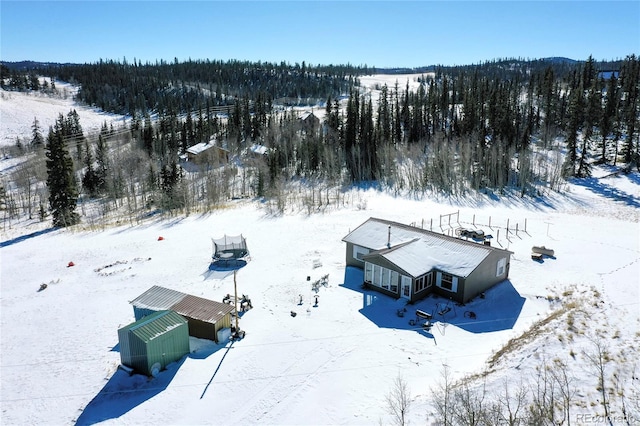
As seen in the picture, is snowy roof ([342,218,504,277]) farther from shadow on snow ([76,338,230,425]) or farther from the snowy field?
shadow on snow ([76,338,230,425])

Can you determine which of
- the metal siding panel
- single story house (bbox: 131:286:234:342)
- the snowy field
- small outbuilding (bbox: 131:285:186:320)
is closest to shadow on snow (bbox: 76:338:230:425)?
the snowy field

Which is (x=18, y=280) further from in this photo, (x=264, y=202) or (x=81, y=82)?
(x=81, y=82)

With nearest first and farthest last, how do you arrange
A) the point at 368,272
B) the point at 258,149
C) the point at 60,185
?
1. the point at 368,272
2. the point at 60,185
3. the point at 258,149

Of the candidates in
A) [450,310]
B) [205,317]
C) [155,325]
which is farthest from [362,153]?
[155,325]

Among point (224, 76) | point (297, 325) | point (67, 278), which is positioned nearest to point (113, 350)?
point (297, 325)

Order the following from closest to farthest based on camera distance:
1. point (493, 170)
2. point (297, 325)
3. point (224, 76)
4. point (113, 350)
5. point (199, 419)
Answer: point (199, 419) → point (113, 350) → point (297, 325) → point (493, 170) → point (224, 76)

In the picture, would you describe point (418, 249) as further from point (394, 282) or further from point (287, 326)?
point (287, 326)
